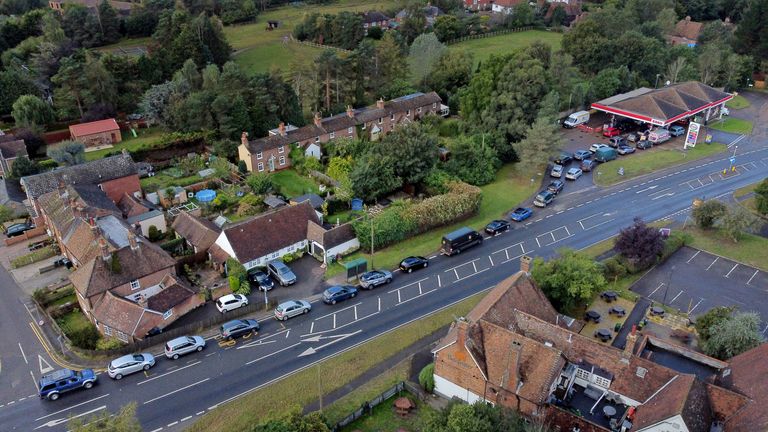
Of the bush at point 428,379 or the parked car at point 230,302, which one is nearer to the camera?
the bush at point 428,379

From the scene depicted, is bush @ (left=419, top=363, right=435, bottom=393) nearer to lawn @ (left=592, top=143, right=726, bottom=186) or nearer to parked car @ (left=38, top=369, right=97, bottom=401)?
parked car @ (left=38, top=369, right=97, bottom=401)

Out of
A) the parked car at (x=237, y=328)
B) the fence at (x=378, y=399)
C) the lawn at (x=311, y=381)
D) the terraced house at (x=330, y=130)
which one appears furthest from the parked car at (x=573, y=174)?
the parked car at (x=237, y=328)

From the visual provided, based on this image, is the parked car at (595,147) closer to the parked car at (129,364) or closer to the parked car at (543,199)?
the parked car at (543,199)

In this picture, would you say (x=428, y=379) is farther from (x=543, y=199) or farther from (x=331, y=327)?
(x=543, y=199)

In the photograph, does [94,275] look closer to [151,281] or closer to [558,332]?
[151,281]

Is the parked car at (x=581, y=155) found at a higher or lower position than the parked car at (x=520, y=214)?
higher

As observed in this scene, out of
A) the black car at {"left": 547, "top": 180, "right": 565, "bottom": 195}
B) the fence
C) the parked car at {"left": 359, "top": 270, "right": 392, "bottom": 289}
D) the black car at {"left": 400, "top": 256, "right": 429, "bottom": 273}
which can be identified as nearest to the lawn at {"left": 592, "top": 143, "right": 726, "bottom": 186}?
the black car at {"left": 547, "top": 180, "right": 565, "bottom": 195}

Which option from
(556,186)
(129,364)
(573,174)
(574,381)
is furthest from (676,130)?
(129,364)
